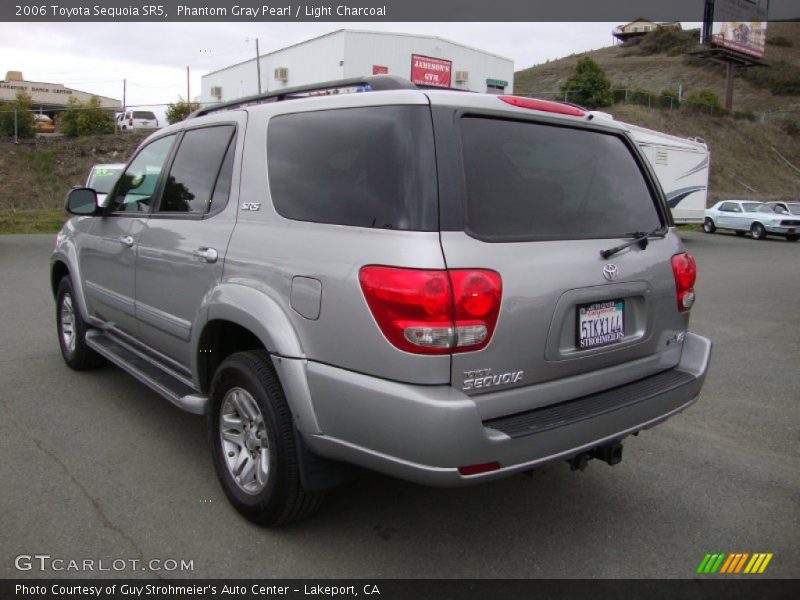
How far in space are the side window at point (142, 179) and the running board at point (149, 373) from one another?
94cm

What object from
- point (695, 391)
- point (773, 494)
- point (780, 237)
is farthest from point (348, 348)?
point (780, 237)

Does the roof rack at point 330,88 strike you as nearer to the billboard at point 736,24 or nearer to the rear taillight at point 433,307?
the rear taillight at point 433,307

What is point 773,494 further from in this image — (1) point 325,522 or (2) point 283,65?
(2) point 283,65

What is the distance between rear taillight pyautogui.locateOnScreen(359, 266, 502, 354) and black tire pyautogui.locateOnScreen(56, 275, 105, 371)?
357 centimetres

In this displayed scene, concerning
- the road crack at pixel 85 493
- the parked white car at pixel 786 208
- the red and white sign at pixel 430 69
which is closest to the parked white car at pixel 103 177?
the road crack at pixel 85 493

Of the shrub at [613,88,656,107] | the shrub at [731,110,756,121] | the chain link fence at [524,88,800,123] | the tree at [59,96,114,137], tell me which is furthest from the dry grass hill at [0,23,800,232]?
the tree at [59,96,114,137]

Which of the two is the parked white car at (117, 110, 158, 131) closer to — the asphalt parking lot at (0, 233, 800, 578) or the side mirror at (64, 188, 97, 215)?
the side mirror at (64, 188, 97, 215)

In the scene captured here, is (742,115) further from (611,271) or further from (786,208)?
(611,271)

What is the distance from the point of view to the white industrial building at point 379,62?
40.5 m

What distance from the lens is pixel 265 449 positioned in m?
3.05

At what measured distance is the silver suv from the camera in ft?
8.12

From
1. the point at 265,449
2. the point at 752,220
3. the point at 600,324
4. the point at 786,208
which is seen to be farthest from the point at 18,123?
the point at 600,324

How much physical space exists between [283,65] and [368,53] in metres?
8.25

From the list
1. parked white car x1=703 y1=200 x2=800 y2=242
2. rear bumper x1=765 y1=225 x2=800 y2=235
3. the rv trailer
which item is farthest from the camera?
parked white car x1=703 y1=200 x2=800 y2=242
